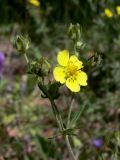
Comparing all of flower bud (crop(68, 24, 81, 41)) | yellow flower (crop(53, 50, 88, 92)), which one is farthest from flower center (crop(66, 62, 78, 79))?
flower bud (crop(68, 24, 81, 41))

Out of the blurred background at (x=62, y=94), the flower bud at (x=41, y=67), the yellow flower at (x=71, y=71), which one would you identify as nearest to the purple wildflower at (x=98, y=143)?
the blurred background at (x=62, y=94)

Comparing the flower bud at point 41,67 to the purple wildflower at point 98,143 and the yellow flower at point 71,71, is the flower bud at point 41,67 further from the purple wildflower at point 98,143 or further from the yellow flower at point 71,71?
the purple wildflower at point 98,143

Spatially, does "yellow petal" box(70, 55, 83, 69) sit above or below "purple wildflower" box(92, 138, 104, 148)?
above

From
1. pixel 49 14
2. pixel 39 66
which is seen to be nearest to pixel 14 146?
pixel 39 66

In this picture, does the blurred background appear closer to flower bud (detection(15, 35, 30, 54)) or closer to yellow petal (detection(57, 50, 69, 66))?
yellow petal (detection(57, 50, 69, 66))

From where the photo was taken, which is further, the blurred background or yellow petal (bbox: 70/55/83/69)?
the blurred background

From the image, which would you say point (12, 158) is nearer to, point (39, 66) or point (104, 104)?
point (104, 104)

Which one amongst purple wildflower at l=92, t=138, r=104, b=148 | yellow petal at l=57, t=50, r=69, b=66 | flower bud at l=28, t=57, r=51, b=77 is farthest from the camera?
purple wildflower at l=92, t=138, r=104, b=148

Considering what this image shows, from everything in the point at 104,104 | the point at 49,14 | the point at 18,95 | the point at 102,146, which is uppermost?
the point at 49,14

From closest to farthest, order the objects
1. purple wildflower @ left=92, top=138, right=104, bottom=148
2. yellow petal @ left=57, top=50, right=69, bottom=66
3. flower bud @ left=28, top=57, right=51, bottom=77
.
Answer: flower bud @ left=28, top=57, right=51, bottom=77, yellow petal @ left=57, top=50, right=69, bottom=66, purple wildflower @ left=92, top=138, right=104, bottom=148
